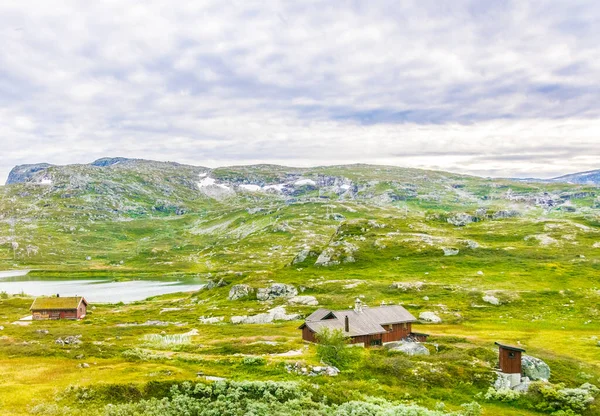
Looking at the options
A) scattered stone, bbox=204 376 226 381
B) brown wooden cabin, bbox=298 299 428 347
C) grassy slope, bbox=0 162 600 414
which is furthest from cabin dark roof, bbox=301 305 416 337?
scattered stone, bbox=204 376 226 381

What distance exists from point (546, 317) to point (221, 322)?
2931 inches

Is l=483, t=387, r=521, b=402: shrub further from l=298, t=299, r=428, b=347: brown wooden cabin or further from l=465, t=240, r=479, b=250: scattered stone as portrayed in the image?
l=465, t=240, r=479, b=250: scattered stone

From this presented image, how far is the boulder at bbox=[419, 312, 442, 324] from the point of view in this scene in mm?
101812

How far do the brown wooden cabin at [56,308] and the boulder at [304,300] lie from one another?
5805 centimetres

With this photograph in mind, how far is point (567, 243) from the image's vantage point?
178 metres

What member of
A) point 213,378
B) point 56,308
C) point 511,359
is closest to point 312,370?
point 213,378

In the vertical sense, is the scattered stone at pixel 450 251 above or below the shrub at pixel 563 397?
below

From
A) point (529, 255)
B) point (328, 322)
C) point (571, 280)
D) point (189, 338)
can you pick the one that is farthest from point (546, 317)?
point (189, 338)

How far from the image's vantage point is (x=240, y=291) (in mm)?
140875

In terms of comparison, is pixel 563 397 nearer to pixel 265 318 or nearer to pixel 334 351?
pixel 334 351

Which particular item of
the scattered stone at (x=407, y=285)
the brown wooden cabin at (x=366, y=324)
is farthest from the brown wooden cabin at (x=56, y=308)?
the scattered stone at (x=407, y=285)

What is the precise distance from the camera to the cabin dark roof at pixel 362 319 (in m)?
76.3

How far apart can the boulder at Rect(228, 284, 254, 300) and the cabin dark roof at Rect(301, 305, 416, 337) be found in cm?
6119

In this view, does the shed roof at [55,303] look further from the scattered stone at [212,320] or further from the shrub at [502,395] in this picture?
the shrub at [502,395]
